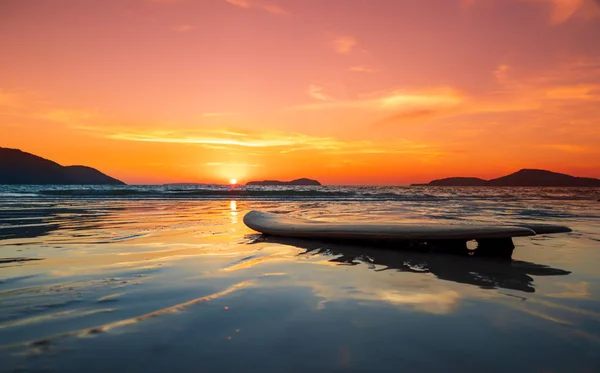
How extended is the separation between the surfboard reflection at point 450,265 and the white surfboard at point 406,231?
0.21m

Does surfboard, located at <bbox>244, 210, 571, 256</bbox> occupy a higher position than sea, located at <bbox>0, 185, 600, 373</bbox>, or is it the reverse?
surfboard, located at <bbox>244, 210, 571, 256</bbox>

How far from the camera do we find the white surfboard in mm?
4848

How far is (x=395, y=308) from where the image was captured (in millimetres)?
2662

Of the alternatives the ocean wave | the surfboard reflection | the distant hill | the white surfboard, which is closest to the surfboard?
the white surfboard

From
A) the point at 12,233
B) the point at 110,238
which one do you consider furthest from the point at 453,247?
the point at 12,233

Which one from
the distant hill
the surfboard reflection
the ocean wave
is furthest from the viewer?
the distant hill

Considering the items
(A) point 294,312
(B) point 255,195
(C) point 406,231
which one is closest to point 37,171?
(B) point 255,195

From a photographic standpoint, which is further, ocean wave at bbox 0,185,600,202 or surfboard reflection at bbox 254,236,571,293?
ocean wave at bbox 0,185,600,202

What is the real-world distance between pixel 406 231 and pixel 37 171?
10754 centimetres

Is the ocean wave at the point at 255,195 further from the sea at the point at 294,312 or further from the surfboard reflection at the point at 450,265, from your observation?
the sea at the point at 294,312

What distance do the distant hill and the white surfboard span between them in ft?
301

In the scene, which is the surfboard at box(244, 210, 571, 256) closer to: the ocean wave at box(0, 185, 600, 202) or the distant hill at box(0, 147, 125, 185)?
the ocean wave at box(0, 185, 600, 202)

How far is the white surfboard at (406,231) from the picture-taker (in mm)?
4848

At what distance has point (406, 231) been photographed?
5301 millimetres
